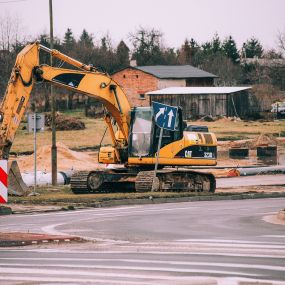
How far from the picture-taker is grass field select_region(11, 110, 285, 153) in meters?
67.8

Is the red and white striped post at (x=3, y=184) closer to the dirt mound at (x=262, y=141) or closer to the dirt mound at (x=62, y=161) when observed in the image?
the dirt mound at (x=62, y=161)

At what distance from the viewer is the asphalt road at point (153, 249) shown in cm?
1420

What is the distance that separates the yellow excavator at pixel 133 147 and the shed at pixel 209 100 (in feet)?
183

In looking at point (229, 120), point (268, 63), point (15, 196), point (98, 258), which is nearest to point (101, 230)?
point (98, 258)

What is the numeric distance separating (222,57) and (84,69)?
11053 cm

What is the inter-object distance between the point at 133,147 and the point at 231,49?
12172 cm

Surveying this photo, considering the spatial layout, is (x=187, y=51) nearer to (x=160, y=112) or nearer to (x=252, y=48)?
(x=252, y=48)

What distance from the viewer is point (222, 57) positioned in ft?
480

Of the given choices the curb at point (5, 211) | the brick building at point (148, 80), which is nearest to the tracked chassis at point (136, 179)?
the curb at point (5, 211)

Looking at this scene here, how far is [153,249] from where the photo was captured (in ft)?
59.1

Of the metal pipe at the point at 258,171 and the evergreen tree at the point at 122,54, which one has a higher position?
the evergreen tree at the point at 122,54

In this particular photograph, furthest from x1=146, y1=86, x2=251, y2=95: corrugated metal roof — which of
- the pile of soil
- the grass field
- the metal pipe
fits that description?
the metal pipe

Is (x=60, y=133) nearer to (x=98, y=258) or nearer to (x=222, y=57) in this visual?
(x=98, y=258)

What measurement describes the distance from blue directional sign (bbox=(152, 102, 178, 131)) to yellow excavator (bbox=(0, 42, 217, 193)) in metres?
1.04
